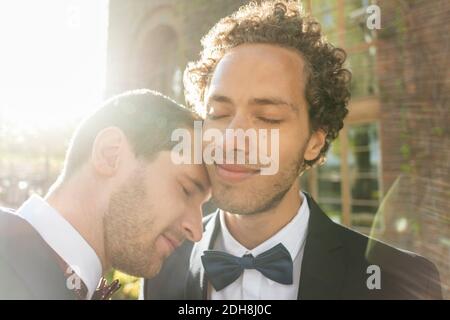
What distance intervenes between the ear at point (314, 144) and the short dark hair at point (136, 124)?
21.9 inches

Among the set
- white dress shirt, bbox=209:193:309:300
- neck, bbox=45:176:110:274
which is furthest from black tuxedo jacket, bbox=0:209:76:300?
white dress shirt, bbox=209:193:309:300

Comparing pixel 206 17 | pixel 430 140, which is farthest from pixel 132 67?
pixel 430 140

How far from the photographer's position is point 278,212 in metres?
1.83

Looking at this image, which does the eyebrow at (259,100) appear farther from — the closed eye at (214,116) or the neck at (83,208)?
the neck at (83,208)

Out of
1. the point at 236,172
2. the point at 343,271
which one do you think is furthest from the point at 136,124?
the point at 343,271

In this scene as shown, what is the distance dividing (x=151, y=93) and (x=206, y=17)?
3113 millimetres

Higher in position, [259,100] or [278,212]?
[259,100]

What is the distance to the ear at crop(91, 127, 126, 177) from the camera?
1558 mm

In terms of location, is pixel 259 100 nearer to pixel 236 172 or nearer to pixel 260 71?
pixel 260 71

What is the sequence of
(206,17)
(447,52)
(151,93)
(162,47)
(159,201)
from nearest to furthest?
(159,201) < (151,93) < (447,52) < (206,17) < (162,47)

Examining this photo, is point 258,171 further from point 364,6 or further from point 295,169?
point 364,6

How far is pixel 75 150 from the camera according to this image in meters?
1.66

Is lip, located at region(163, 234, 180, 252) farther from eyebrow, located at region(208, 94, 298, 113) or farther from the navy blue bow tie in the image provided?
eyebrow, located at region(208, 94, 298, 113)

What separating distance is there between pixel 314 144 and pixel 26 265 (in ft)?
4.19
